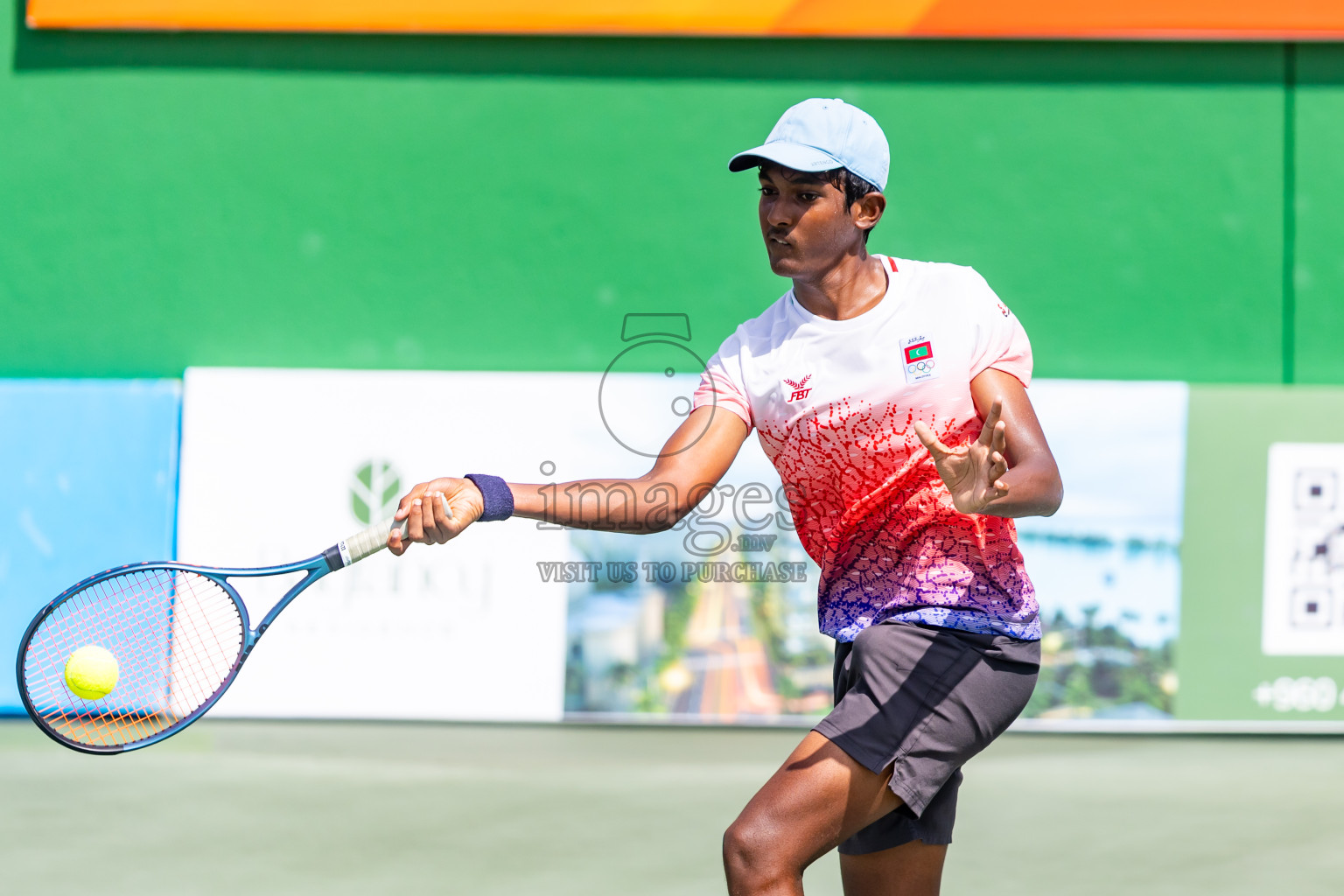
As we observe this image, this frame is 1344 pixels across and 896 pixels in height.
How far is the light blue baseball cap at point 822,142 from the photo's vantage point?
7.09 ft

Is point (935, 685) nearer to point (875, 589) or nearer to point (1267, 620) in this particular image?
point (875, 589)

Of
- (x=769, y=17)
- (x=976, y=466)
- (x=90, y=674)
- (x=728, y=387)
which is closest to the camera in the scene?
(x=976, y=466)

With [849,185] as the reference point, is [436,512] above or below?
below

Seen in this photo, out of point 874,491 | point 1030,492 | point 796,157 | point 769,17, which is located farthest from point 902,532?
point 769,17

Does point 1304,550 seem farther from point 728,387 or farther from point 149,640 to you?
point 149,640

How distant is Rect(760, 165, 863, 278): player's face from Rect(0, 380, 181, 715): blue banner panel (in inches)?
144

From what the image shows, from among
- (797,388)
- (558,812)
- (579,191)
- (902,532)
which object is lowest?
(558,812)

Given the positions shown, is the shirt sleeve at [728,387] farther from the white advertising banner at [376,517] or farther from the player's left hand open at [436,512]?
the white advertising banner at [376,517]

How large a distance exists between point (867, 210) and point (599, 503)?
2.27ft

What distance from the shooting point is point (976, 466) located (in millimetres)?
1929

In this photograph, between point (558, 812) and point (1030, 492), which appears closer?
point (1030, 492)

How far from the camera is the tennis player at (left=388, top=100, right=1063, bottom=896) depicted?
211 cm

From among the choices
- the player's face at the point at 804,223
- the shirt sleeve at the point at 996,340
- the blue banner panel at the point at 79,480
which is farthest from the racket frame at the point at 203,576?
the blue banner panel at the point at 79,480

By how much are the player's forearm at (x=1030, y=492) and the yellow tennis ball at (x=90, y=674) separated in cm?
197
